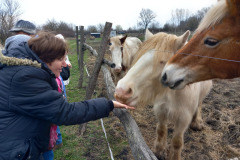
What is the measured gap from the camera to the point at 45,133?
5.72ft

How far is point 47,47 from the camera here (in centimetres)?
166

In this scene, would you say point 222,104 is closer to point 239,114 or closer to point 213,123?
point 239,114

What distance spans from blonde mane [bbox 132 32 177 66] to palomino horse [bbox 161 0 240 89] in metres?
Result: 0.33

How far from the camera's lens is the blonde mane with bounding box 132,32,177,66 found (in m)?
2.03

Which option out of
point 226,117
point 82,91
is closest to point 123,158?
point 226,117

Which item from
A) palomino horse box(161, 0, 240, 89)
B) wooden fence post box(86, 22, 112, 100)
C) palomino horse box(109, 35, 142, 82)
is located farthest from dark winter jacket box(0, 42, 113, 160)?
palomino horse box(109, 35, 142, 82)

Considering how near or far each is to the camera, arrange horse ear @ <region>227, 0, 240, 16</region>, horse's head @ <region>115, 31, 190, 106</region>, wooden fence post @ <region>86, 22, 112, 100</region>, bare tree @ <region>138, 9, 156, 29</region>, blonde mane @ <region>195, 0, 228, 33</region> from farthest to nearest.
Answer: bare tree @ <region>138, 9, 156, 29</region> → wooden fence post @ <region>86, 22, 112, 100</region> → horse's head @ <region>115, 31, 190, 106</region> → blonde mane @ <region>195, 0, 228, 33</region> → horse ear @ <region>227, 0, 240, 16</region>

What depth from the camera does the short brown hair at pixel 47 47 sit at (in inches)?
65.1

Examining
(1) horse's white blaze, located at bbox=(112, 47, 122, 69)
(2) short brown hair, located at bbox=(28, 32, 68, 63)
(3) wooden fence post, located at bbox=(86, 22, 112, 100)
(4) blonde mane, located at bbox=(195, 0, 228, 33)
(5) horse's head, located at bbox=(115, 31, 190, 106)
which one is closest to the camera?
(4) blonde mane, located at bbox=(195, 0, 228, 33)

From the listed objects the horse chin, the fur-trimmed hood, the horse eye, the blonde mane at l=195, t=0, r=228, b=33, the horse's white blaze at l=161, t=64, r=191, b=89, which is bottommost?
the horse chin

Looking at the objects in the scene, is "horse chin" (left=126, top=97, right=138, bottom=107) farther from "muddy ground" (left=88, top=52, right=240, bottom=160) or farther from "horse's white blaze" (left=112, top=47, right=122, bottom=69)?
"horse's white blaze" (left=112, top=47, right=122, bottom=69)

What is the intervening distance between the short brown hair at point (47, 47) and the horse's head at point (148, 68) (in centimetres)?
77

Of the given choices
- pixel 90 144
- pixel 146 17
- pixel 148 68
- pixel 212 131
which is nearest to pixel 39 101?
pixel 148 68

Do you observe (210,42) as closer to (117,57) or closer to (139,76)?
(139,76)
